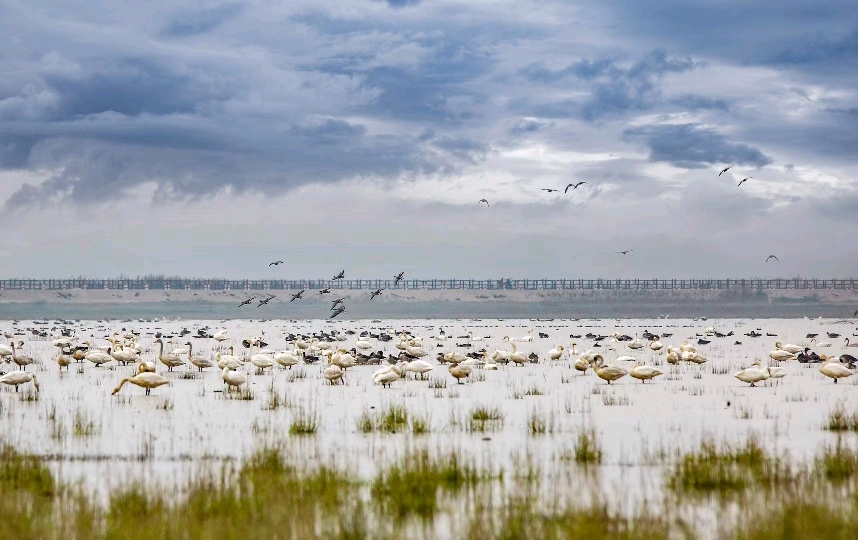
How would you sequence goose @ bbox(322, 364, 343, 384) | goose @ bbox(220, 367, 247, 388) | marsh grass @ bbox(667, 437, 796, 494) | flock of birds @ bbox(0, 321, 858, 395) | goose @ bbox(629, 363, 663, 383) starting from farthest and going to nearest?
goose @ bbox(322, 364, 343, 384)
goose @ bbox(629, 363, 663, 383)
flock of birds @ bbox(0, 321, 858, 395)
goose @ bbox(220, 367, 247, 388)
marsh grass @ bbox(667, 437, 796, 494)

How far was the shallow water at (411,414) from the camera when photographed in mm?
12234

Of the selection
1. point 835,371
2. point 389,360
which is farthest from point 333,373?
point 835,371

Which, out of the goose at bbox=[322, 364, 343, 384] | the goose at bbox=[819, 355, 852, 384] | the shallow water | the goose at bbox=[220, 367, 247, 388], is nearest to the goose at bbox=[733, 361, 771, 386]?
the shallow water

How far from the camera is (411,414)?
15.9 meters

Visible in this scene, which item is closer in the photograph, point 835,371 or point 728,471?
point 728,471

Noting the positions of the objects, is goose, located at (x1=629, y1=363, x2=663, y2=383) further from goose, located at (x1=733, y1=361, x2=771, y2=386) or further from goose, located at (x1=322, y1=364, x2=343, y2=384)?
goose, located at (x1=322, y1=364, x2=343, y2=384)

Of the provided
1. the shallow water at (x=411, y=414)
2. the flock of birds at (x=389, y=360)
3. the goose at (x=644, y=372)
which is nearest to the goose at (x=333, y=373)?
the flock of birds at (x=389, y=360)

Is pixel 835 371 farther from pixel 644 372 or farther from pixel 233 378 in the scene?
pixel 233 378

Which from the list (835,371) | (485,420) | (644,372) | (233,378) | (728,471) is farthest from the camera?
(835,371)

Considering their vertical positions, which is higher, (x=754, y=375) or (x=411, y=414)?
(x=754, y=375)

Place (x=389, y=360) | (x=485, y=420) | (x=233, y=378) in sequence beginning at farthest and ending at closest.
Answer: (x=389, y=360), (x=233, y=378), (x=485, y=420)

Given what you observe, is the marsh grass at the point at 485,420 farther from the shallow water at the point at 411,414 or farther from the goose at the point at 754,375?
the goose at the point at 754,375

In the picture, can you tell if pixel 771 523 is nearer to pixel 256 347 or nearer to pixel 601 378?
pixel 601 378

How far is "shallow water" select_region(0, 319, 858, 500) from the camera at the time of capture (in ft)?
40.1
